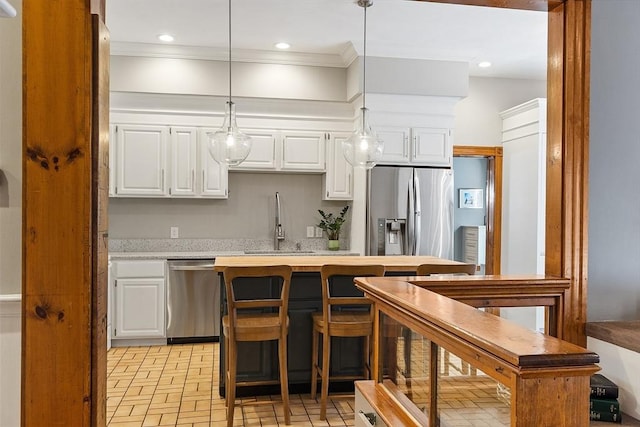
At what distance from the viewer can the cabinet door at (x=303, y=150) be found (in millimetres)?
5371

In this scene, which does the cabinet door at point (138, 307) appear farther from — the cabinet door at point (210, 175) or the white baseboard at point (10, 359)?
the white baseboard at point (10, 359)

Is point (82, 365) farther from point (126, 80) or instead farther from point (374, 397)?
point (126, 80)

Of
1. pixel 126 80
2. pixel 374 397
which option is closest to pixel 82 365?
pixel 374 397

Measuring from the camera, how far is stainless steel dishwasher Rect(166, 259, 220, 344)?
4863 mm

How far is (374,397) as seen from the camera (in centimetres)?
185

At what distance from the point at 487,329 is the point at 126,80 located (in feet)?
15.8

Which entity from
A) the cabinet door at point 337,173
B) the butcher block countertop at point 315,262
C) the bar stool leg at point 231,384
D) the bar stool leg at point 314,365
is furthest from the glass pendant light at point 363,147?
the bar stool leg at point 231,384

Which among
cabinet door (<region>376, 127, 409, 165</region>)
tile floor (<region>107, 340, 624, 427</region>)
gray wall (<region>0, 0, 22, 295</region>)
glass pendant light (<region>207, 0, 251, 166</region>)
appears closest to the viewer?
tile floor (<region>107, 340, 624, 427</region>)

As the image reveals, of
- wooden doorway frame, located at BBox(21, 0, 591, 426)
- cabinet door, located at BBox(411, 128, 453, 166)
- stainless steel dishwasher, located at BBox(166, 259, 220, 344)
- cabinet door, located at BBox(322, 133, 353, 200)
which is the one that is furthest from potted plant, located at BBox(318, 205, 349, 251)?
wooden doorway frame, located at BBox(21, 0, 591, 426)

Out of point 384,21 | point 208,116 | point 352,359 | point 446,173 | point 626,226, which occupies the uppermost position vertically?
point 384,21

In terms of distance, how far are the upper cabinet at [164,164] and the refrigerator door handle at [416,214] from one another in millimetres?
1995

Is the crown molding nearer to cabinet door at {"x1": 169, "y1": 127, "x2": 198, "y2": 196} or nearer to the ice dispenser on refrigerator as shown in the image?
cabinet door at {"x1": 169, "y1": 127, "x2": 198, "y2": 196}

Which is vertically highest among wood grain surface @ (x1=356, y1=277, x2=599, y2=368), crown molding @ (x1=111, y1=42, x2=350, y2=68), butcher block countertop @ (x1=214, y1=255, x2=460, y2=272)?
crown molding @ (x1=111, y1=42, x2=350, y2=68)

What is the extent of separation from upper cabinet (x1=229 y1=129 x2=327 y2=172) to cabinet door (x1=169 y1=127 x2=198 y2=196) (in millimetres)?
444
